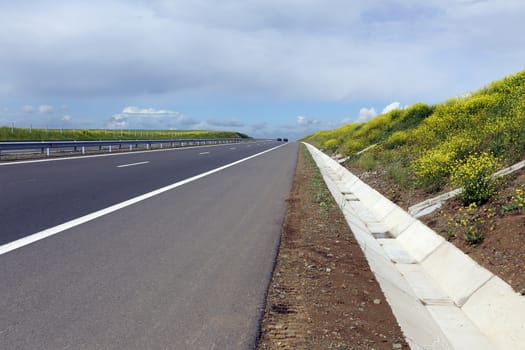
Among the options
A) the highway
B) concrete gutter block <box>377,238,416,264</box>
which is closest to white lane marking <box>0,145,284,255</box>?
the highway

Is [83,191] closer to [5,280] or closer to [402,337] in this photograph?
[5,280]

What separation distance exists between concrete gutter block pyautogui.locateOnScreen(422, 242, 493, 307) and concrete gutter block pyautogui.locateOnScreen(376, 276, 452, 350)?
55cm

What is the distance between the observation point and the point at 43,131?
4309 centimetres

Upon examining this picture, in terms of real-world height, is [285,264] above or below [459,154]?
below

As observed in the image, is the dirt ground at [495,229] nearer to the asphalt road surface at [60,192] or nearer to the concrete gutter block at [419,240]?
the concrete gutter block at [419,240]

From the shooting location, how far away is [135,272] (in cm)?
473

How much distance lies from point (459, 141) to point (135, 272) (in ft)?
29.8

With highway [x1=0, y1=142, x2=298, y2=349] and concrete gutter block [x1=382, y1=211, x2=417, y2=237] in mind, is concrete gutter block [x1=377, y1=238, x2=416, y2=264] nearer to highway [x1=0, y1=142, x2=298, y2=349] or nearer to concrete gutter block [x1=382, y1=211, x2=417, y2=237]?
concrete gutter block [x1=382, y1=211, x2=417, y2=237]

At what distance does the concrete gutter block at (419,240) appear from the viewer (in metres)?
6.68

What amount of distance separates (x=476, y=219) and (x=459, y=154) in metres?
4.34

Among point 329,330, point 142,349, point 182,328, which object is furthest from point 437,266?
point 142,349

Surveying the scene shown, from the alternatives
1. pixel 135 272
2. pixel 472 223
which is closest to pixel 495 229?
pixel 472 223

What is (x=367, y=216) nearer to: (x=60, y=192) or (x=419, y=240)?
(x=419, y=240)

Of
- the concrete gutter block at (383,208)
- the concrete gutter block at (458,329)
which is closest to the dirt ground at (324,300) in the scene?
the concrete gutter block at (458,329)
